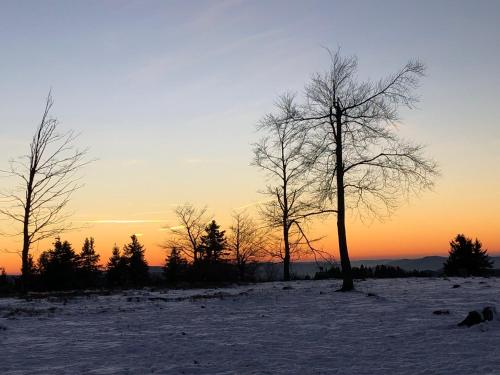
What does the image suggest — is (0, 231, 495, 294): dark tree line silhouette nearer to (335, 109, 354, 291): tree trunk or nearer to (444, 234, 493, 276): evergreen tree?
(444, 234, 493, 276): evergreen tree

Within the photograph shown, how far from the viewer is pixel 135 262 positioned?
79.1m

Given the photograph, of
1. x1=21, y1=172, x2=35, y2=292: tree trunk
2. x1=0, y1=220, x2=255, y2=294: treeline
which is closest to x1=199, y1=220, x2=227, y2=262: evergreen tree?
x1=0, y1=220, x2=255, y2=294: treeline

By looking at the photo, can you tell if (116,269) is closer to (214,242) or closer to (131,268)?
(131,268)

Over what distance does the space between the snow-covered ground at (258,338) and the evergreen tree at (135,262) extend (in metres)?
62.2

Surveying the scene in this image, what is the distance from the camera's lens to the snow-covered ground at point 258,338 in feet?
23.6

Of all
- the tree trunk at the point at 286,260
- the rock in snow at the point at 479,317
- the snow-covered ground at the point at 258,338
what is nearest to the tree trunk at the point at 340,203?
the snow-covered ground at the point at 258,338

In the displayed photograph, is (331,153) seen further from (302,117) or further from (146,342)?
(146,342)

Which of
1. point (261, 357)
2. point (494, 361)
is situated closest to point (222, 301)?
point (261, 357)

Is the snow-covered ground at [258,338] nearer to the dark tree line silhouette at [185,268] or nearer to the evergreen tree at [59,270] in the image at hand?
the dark tree line silhouette at [185,268]

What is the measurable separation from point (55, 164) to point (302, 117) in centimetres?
1211

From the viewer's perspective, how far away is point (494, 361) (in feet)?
22.3

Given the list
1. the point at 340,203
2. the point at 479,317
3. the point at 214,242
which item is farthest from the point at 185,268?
the point at 479,317

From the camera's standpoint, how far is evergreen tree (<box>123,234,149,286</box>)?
76.0 metres

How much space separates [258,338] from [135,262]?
72999 millimetres
